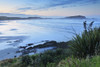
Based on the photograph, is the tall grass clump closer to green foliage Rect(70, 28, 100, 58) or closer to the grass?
green foliage Rect(70, 28, 100, 58)

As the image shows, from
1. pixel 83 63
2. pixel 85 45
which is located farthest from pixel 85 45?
pixel 83 63

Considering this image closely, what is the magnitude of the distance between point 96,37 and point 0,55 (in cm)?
1017

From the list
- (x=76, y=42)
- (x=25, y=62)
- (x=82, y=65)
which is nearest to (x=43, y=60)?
(x=25, y=62)

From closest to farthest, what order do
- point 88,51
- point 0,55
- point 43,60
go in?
point 88,51 → point 43,60 → point 0,55

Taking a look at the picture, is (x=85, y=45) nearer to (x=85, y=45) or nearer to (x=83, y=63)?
(x=85, y=45)

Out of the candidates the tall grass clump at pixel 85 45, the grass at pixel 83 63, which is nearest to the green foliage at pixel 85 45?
the tall grass clump at pixel 85 45

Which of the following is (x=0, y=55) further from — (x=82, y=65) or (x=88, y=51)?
(x=82, y=65)

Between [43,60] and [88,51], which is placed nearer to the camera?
[88,51]

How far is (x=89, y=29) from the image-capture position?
6.00 metres

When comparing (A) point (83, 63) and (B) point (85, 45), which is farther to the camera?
(B) point (85, 45)

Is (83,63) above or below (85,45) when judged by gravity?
above

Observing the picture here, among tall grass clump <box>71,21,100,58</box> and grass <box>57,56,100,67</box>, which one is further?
tall grass clump <box>71,21,100,58</box>

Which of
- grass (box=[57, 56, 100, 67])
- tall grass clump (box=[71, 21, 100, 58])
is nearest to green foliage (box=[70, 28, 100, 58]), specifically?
tall grass clump (box=[71, 21, 100, 58])

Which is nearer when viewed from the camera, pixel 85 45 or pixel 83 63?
pixel 83 63
